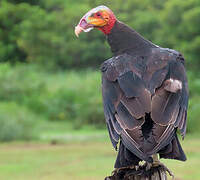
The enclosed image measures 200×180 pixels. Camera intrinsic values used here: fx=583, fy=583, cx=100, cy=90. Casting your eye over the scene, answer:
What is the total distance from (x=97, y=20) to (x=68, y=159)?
967 cm

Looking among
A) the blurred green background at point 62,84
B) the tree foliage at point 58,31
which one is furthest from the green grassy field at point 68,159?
the tree foliage at point 58,31

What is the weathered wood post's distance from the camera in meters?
3.49

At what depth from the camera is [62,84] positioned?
2527 cm

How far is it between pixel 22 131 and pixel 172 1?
30.3 ft

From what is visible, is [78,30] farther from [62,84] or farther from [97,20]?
[62,84]

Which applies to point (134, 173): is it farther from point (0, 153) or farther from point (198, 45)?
point (198, 45)

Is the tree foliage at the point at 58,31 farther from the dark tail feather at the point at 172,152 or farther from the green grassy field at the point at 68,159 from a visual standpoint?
the dark tail feather at the point at 172,152

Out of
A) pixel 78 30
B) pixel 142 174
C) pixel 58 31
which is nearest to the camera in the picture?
pixel 142 174

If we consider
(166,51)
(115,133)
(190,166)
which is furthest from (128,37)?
(190,166)

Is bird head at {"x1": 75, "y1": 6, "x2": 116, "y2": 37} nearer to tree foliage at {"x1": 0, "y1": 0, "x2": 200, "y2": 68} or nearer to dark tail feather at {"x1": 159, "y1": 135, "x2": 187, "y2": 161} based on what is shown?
dark tail feather at {"x1": 159, "y1": 135, "x2": 187, "y2": 161}

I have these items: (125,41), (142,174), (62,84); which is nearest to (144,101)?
(142,174)

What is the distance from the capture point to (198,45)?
22016mm

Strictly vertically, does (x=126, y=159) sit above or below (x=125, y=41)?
below

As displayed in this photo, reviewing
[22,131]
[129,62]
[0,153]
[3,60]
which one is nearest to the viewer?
[129,62]
